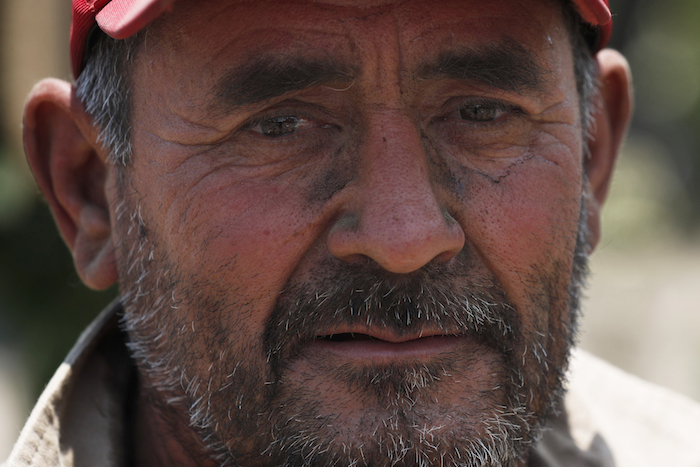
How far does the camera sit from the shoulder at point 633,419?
242 centimetres

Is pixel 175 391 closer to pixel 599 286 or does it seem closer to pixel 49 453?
pixel 49 453

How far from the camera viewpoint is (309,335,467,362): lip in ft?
5.48

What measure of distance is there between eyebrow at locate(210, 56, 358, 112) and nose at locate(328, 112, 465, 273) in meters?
0.16

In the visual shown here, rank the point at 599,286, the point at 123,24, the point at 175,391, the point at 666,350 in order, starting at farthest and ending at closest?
the point at 599,286 → the point at 666,350 → the point at 175,391 → the point at 123,24

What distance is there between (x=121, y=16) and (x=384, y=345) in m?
1.02

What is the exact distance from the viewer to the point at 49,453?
6.13ft

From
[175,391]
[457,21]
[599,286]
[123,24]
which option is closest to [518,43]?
[457,21]

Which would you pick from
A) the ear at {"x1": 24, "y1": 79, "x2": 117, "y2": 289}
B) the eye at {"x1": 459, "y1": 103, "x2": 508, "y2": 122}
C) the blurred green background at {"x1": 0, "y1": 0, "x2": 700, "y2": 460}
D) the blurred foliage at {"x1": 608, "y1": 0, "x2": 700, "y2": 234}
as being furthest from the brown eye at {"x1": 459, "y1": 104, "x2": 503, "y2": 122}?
the blurred foliage at {"x1": 608, "y1": 0, "x2": 700, "y2": 234}

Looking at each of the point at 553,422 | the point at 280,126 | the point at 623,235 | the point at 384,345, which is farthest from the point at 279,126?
the point at 623,235

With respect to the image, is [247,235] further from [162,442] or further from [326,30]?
[162,442]

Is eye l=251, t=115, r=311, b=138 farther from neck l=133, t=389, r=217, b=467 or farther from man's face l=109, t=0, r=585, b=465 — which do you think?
neck l=133, t=389, r=217, b=467

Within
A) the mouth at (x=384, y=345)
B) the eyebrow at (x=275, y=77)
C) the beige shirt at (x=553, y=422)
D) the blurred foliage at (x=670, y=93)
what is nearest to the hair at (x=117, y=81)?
the eyebrow at (x=275, y=77)

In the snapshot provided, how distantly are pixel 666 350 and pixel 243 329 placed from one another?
22.7ft

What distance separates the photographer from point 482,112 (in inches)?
74.0
